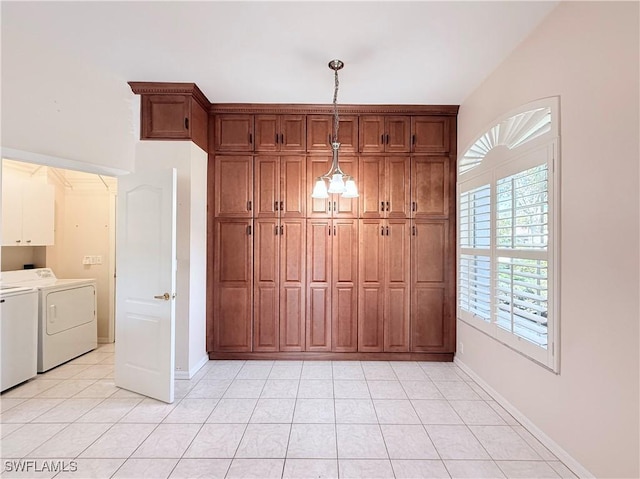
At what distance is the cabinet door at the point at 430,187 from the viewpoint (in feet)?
11.5

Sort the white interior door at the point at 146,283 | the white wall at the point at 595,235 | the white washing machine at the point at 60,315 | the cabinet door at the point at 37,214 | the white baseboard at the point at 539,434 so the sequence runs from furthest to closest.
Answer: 1. the cabinet door at the point at 37,214
2. the white washing machine at the point at 60,315
3. the white interior door at the point at 146,283
4. the white baseboard at the point at 539,434
5. the white wall at the point at 595,235

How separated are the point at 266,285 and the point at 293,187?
3.86ft

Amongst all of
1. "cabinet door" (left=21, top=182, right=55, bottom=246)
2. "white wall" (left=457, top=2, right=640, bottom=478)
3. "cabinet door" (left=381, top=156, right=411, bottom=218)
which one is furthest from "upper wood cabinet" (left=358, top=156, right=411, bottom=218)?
"cabinet door" (left=21, top=182, right=55, bottom=246)

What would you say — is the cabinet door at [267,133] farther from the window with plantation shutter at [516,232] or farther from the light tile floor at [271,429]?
the light tile floor at [271,429]

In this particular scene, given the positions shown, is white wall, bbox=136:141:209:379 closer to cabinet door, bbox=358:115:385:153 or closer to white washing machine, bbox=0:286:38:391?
white washing machine, bbox=0:286:38:391

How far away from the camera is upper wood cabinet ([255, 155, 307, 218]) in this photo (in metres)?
3.50

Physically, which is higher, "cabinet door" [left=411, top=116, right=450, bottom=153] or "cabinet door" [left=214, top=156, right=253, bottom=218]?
"cabinet door" [left=411, top=116, right=450, bottom=153]

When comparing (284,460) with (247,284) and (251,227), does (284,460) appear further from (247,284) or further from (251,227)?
(251,227)

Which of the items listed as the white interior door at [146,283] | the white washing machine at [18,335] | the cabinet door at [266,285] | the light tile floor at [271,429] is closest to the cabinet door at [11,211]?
the white washing machine at [18,335]

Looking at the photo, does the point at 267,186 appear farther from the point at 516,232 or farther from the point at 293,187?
the point at 516,232

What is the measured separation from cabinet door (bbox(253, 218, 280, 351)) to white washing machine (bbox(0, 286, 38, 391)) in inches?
86.4

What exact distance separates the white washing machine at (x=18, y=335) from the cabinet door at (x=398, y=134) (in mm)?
4100

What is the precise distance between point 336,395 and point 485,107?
3.04m

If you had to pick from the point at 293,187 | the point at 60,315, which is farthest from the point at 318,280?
the point at 60,315
